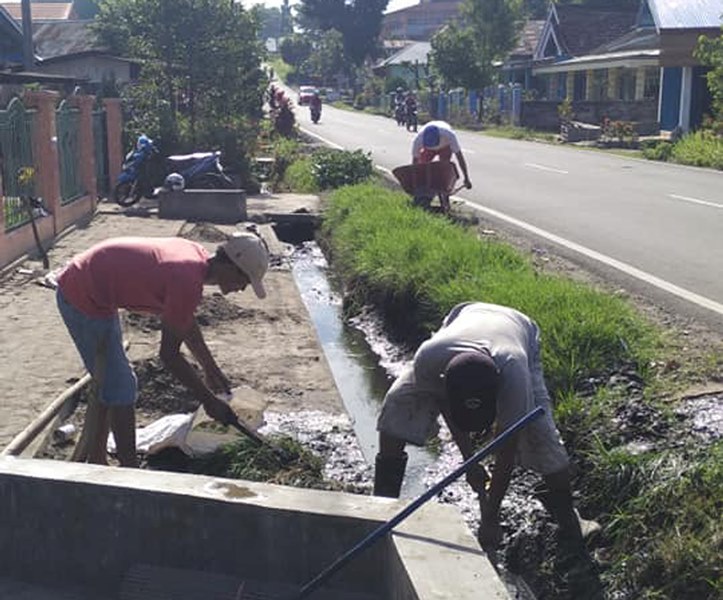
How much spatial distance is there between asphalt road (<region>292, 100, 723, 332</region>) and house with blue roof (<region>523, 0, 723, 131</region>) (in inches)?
250

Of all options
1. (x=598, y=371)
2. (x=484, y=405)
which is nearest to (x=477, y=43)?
(x=598, y=371)

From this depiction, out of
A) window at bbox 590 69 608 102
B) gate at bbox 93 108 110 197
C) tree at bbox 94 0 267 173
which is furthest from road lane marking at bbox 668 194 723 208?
window at bbox 590 69 608 102

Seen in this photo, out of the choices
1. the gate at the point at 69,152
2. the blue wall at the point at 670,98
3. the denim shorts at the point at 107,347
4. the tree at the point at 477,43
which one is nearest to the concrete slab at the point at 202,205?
the gate at the point at 69,152

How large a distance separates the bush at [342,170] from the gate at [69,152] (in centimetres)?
478

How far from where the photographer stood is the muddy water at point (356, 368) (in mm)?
6203

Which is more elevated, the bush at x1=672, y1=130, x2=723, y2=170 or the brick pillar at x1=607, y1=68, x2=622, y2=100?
the brick pillar at x1=607, y1=68, x2=622, y2=100

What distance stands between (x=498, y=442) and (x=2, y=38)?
22966mm

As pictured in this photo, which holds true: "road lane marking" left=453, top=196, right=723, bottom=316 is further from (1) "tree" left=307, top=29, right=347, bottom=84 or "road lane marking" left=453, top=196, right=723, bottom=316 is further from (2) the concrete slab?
(1) "tree" left=307, top=29, right=347, bottom=84

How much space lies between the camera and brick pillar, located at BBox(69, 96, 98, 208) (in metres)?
14.5

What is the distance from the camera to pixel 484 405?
12.8 feet

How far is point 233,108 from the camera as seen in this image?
20.2 m

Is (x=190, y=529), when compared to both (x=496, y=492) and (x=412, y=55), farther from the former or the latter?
(x=412, y=55)

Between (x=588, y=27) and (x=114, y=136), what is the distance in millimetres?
33391

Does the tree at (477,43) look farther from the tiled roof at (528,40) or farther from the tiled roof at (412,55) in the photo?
the tiled roof at (412,55)
